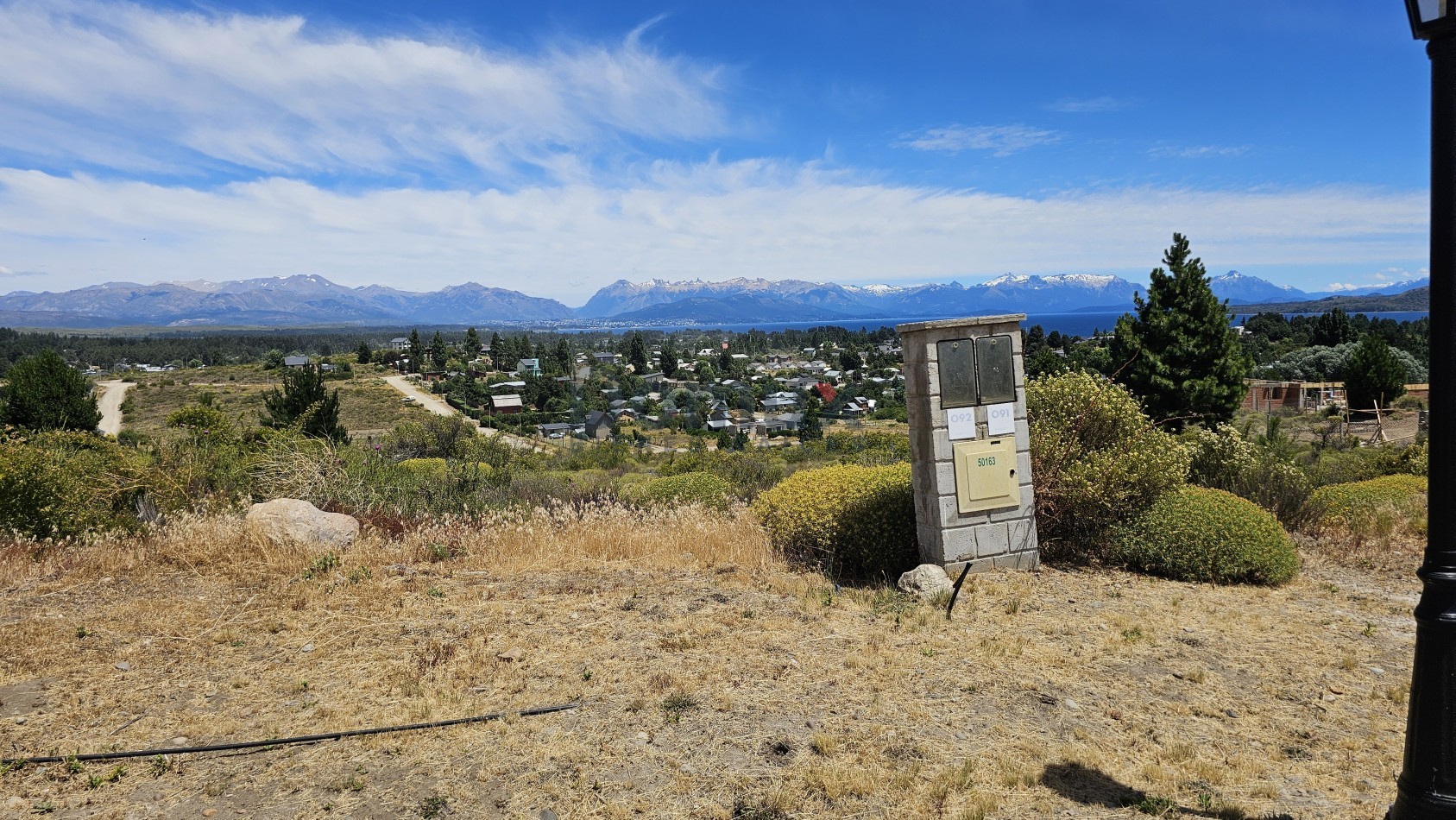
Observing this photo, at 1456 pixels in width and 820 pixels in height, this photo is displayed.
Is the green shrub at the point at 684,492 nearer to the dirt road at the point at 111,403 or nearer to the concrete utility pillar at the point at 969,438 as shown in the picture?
the concrete utility pillar at the point at 969,438

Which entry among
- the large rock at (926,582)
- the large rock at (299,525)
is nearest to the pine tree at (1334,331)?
the large rock at (926,582)

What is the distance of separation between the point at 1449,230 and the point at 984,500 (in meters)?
4.43

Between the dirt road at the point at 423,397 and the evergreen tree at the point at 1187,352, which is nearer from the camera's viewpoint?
the evergreen tree at the point at 1187,352

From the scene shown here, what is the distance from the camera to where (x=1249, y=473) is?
32.1ft

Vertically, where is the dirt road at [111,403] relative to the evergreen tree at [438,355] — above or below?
below

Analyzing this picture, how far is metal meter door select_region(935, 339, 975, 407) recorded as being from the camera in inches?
259

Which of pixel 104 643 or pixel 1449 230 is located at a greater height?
pixel 1449 230

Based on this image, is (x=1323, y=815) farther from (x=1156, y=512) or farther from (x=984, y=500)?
(x=1156, y=512)

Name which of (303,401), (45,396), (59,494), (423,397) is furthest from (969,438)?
(423,397)

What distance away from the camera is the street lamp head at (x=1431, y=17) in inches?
95.0

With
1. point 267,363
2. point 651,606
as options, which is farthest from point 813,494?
point 267,363

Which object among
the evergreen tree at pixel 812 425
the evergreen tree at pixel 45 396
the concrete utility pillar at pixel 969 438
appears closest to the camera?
the concrete utility pillar at pixel 969 438

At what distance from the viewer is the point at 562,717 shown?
425cm

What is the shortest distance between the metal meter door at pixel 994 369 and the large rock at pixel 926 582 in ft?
4.93
